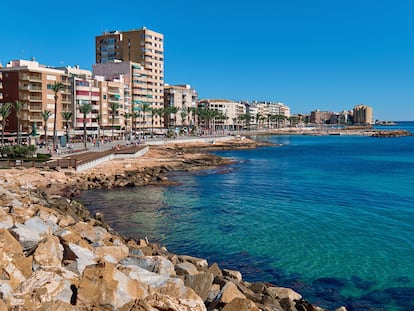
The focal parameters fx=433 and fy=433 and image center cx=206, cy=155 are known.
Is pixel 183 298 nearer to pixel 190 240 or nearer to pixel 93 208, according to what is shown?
pixel 190 240

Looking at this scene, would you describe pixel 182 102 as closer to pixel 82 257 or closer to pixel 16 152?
pixel 16 152

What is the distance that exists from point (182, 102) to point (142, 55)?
36975 mm

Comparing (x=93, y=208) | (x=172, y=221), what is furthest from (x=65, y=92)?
(x=172, y=221)

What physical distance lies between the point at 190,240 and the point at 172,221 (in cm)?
482

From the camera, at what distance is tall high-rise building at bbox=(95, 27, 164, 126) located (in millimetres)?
136375

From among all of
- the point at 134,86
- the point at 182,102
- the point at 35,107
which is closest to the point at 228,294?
the point at 35,107

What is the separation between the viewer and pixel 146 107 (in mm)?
126500

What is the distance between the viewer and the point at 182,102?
17350 centimetres

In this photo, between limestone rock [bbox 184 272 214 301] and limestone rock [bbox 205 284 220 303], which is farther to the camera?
limestone rock [bbox 184 272 214 301]

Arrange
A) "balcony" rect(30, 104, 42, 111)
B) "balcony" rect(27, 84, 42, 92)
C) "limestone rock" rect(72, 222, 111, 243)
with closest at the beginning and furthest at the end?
"limestone rock" rect(72, 222, 111, 243) → "balcony" rect(27, 84, 42, 92) → "balcony" rect(30, 104, 42, 111)

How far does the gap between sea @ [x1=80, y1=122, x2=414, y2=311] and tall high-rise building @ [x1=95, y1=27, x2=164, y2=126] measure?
9085 centimetres

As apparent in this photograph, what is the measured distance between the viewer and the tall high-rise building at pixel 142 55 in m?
136

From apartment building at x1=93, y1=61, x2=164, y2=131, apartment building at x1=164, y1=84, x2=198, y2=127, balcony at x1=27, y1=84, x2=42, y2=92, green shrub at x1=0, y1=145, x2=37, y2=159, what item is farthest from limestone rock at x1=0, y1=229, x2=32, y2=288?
apartment building at x1=164, y1=84, x2=198, y2=127

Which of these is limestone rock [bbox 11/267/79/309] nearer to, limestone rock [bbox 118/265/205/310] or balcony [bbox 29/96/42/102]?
limestone rock [bbox 118/265/205/310]
